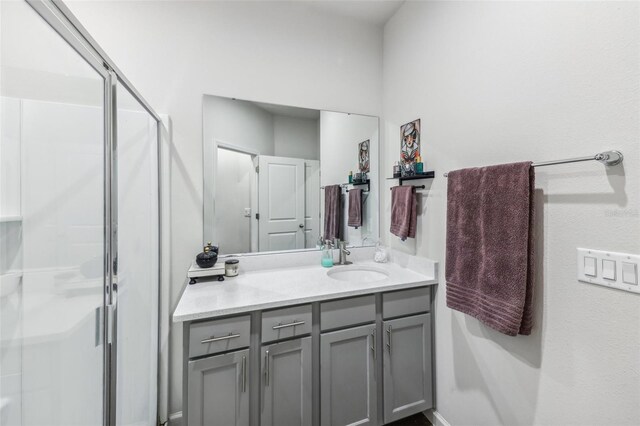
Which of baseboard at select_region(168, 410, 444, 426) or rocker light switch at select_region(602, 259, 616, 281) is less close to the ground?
rocker light switch at select_region(602, 259, 616, 281)

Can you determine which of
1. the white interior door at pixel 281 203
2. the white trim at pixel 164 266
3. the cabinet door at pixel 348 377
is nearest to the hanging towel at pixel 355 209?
the white interior door at pixel 281 203

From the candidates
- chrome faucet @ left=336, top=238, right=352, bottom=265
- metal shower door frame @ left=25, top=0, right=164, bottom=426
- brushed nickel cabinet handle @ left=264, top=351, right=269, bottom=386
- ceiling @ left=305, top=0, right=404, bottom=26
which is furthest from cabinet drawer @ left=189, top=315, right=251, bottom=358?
ceiling @ left=305, top=0, right=404, bottom=26

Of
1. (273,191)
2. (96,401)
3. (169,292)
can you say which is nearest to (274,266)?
(273,191)

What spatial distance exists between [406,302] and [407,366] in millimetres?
Answer: 374

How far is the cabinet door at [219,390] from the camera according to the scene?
110 centimetres

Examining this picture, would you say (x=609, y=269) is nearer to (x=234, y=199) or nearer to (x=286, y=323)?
(x=286, y=323)

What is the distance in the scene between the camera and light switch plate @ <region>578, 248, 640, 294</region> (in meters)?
0.77

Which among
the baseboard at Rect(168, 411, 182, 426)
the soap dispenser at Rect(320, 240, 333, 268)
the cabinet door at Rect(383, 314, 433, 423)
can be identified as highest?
the soap dispenser at Rect(320, 240, 333, 268)

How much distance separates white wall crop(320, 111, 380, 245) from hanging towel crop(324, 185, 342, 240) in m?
0.04

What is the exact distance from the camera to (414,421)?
1601mm

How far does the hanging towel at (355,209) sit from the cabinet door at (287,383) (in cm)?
101

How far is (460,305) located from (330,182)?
1186 millimetres

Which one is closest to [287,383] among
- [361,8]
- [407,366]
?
[407,366]

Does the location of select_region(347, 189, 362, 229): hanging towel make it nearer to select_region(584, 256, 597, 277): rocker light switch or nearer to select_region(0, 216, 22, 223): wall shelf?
select_region(584, 256, 597, 277): rocker light switch
